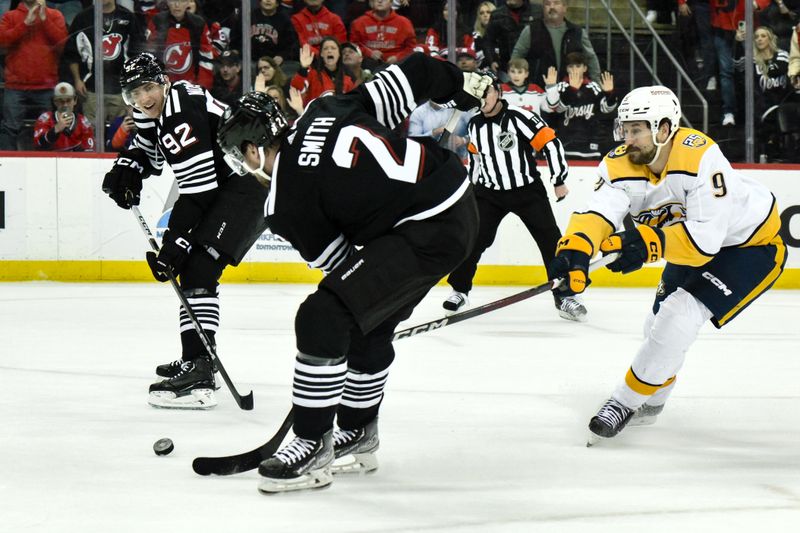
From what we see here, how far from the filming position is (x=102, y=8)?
305 inches

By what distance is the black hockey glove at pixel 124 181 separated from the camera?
13.0 ft

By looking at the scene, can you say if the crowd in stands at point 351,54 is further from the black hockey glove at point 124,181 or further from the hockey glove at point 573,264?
the hockey glove at point 573,264

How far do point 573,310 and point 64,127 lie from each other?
380cm

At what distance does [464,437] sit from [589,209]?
73 centimetres

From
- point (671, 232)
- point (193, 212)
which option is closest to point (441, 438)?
point (671, 232)

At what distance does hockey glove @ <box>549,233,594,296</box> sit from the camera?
2943 millimetres

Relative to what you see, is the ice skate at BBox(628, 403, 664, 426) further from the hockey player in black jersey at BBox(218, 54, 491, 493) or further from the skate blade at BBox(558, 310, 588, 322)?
the skate blade at BBox(558, 310, 588, 322)

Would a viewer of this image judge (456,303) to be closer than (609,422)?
No

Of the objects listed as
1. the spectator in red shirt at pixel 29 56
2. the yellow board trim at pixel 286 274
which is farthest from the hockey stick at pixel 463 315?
the spectator in red shirt at pixel 29 56

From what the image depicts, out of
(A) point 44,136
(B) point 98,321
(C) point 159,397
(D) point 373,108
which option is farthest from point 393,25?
(D) point 373,108

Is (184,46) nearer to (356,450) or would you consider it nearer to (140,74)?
(140,74)

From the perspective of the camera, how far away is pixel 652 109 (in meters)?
3.07

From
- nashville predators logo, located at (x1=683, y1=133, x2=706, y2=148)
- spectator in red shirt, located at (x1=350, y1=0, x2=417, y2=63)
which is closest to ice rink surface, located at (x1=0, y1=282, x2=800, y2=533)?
nashville predators logo, located at (x1=683, y1=133, x2=706, y2=148)

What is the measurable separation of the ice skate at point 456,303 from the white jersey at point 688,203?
2952 millimetres
